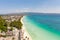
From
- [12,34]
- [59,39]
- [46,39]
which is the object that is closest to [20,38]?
[12,34]

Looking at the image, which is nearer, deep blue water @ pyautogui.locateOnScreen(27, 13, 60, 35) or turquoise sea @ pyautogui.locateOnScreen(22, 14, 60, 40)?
turquoise sea @ pyautogui.locateOnScreen(22, 14, 60, 40)

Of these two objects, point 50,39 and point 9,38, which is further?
point 50,39

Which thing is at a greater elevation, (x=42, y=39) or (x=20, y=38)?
(x=20, y=38)

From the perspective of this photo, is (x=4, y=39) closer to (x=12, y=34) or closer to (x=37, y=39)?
(x=12, y=34)

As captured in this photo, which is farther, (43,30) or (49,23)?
(49,23)

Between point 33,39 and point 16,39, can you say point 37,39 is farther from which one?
point 16,39

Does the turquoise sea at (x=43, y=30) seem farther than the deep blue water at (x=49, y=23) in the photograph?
No

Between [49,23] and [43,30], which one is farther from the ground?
[43,30]


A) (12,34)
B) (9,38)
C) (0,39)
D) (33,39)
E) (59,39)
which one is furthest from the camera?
(59,39)

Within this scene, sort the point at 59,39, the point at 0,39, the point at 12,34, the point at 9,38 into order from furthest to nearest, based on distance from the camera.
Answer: the point at 59,39 < the point at 12,34 < the point at 9,38 < the point at 0,39
